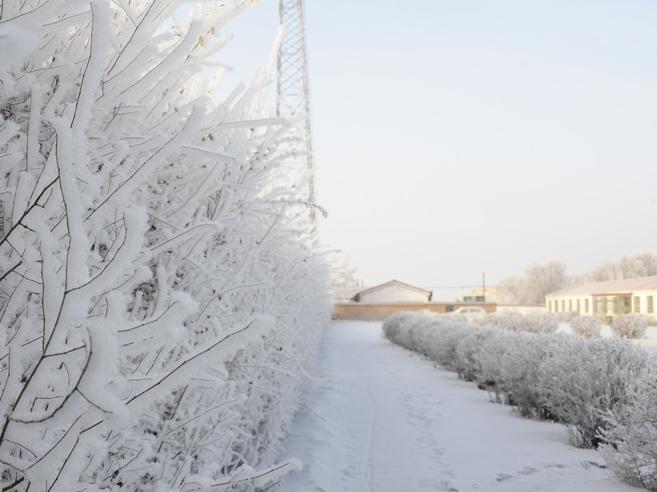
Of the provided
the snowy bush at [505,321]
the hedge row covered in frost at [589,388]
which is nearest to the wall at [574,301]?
the snowy bush at [505,321]

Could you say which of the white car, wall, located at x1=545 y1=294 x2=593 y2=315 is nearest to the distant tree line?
wall, located at x1=545 y1=294 x2=593 y2=315

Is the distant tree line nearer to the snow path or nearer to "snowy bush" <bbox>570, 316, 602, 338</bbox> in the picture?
"snowy bush" <bbox>570, 316, 602, 338</bbox>

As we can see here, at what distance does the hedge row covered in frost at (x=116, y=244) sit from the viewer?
783mm

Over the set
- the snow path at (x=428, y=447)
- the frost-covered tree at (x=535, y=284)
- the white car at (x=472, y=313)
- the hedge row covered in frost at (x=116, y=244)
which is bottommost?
the snow path at (x=428, y=447)

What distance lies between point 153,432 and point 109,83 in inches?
46.1

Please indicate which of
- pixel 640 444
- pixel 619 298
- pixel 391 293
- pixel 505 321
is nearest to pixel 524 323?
pixel 505 321

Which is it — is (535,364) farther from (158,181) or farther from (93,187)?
(93,187)

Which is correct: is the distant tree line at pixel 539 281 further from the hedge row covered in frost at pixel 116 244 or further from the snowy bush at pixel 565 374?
the hedge row covered in frost at pixel 116 244

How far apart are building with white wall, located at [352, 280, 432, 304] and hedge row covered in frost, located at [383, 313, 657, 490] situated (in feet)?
198

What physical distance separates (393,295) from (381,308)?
14.8m

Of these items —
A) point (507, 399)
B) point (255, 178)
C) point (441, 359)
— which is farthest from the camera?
point (441, 359)

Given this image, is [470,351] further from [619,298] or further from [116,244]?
[619,298]

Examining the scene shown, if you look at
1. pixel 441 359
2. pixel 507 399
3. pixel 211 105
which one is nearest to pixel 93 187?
pixel 211 105

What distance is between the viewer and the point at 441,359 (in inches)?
582
